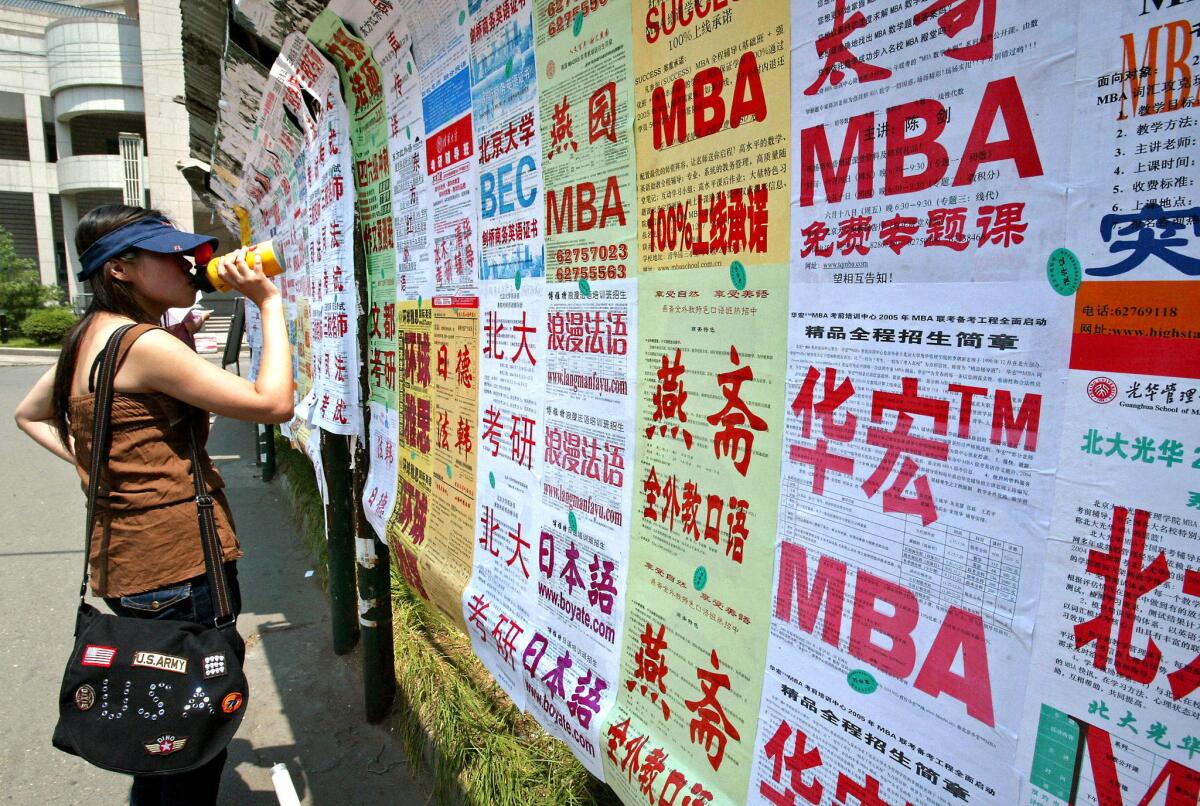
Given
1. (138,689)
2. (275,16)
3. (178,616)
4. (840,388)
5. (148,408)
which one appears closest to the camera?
(840,388)

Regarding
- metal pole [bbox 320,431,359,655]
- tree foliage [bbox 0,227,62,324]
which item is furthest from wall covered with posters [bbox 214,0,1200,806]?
tree foliage [bbox 0,227,62,324]

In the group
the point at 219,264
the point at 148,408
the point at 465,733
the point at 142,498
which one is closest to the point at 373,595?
the point at 465,733

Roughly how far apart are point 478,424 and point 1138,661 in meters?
1.51

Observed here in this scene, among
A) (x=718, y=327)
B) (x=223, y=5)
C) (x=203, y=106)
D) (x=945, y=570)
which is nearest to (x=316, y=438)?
(x=223, y=5)

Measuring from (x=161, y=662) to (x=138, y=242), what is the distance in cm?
114

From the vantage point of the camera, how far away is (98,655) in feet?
6.12

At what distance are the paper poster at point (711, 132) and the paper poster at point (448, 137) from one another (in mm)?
728

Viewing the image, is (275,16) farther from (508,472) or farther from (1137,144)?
(1137,144)

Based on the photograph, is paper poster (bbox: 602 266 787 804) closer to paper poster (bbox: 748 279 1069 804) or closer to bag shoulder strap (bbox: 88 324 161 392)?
paper poster (bbox: 748 279 1069 804)

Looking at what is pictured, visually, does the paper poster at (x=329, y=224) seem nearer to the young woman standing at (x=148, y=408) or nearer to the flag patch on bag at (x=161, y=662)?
the young woman standing at (x=148, y=408)

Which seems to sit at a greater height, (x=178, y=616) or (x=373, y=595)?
(x=178, y=616)

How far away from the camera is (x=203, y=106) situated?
448 cm

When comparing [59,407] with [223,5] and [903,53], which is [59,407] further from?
[903,53]

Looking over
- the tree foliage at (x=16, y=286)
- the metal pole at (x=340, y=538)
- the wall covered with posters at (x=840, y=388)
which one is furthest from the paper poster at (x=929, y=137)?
the tree foliage at (x=16, y=286)
